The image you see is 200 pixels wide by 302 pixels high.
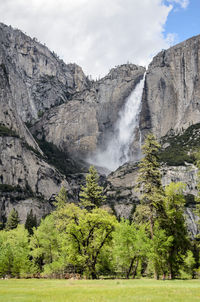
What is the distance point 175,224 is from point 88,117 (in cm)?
14156

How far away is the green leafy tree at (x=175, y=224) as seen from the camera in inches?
1205

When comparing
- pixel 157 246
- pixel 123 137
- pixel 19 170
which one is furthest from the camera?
pixel 123 137

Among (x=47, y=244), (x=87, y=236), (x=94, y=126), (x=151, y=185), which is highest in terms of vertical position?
(x=94, y=126)

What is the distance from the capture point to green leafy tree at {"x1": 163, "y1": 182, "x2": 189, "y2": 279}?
30.6 metres

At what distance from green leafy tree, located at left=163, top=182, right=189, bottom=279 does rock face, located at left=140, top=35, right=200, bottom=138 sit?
10766 cm

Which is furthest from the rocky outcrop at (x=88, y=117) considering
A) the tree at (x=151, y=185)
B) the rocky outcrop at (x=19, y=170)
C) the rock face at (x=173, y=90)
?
the tree at (x=151, y=185)

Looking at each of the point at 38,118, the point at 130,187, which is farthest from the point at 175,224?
the point at 38,118

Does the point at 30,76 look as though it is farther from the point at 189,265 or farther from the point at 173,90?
the point at 189,265

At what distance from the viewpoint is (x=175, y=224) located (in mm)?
31156

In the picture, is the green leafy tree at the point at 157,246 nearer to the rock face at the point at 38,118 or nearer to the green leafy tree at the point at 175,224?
the green leafy tree at the point at 175,224

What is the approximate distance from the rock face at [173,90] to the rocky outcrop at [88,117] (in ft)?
51.6

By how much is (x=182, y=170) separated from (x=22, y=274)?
78.6 m

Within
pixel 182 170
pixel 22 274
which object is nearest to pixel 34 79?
pixel 182 170

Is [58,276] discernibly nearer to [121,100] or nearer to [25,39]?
[121,100]
